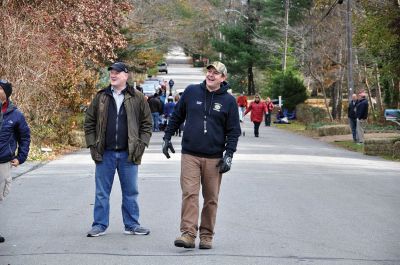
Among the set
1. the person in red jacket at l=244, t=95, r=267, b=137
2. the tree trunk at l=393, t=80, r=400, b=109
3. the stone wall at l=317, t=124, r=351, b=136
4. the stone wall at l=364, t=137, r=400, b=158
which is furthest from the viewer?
the tree trunk at l=393, t=80, r=400, b=109

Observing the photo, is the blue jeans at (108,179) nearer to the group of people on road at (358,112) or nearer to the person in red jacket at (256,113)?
the group of people on road at (358,112)

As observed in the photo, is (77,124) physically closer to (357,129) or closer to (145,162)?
(145,162)

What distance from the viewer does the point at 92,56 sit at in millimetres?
29641

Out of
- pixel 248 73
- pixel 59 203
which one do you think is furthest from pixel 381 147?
pixel 248 73

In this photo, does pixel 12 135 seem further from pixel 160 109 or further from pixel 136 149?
pixel 160 109

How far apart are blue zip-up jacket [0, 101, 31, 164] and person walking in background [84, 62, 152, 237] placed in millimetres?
706

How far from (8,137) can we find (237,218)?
345 centimetres

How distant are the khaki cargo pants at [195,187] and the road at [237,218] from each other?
0.26 metres

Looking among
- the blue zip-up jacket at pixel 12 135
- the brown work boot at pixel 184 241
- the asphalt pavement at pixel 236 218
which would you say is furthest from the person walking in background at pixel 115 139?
the brown work boot at pixel 184 241

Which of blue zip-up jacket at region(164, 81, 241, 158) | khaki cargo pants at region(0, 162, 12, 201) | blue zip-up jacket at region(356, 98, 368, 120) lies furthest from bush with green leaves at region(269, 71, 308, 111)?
blue zip-up jacket at region(164, 81, 241, 158)

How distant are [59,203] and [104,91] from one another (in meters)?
3.76

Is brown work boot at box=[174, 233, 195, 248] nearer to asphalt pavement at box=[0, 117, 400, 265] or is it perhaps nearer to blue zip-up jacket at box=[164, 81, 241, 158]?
asphalt pavement at box=[0, 117, 400, 265]

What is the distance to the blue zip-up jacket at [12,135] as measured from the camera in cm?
1009

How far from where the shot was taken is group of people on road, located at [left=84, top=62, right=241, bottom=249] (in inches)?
377
